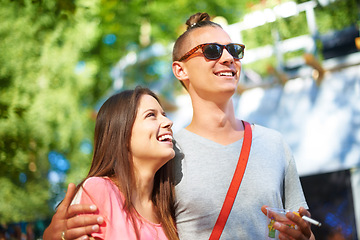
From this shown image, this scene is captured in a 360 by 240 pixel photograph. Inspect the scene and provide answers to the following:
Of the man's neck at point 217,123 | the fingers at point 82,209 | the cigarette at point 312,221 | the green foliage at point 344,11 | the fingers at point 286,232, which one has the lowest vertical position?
the fingers at point 286,232

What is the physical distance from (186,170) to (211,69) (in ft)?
2.06

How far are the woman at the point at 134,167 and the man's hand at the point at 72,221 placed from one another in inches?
3.1

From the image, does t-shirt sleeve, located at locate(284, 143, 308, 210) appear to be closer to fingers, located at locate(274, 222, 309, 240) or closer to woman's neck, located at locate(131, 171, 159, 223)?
fingers, located at locate(274, 222, 309, 240)

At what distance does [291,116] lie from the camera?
750 centimetres

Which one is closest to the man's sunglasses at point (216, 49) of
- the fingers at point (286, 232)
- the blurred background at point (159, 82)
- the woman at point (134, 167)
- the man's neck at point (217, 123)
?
the man's neck at point (217, 123)

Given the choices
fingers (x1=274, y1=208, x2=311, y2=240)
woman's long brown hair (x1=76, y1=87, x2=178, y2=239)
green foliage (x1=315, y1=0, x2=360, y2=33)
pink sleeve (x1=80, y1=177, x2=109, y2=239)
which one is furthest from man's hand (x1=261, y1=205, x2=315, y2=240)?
green foliage (x1=315, y1=0, x2=360, y2=33)

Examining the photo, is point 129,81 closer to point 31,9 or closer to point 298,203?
point 31,9

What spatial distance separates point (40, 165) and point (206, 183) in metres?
8.71

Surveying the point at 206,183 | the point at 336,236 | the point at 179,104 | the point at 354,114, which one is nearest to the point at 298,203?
the point at 206,183

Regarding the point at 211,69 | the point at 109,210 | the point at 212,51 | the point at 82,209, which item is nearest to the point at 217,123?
the point at 211,69

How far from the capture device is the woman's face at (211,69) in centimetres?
257

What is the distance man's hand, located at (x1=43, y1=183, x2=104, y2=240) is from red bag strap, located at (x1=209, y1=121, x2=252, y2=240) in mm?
620

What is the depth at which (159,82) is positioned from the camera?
392 inches

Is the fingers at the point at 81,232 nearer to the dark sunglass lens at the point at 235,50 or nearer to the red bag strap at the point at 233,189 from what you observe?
the red bag strap at the point at 233,189
